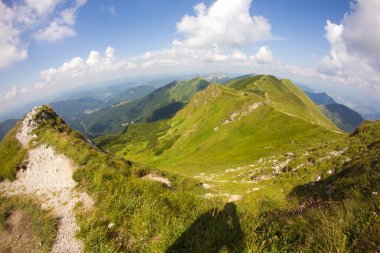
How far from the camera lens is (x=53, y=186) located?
14.6 metres

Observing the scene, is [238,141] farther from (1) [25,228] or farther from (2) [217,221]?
(2) [217,221]

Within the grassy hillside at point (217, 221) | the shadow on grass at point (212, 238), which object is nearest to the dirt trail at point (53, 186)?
the grassy hillside at point (217, 221)

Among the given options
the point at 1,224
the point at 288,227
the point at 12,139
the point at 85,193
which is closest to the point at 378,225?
the point at 288,227

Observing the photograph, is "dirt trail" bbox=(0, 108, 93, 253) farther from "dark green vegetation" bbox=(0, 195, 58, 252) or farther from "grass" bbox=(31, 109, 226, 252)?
"grass" bbox=(31, 109, 226, 252)

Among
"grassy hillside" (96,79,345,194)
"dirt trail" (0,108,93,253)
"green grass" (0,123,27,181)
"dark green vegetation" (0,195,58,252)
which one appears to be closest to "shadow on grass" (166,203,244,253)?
"dirt trail" (0,108,93,253)

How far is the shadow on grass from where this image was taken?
5.01 m

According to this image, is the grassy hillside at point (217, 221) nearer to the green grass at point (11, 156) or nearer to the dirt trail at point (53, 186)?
the dirt trail at point (53, 186)

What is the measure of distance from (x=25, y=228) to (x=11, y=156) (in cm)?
1352

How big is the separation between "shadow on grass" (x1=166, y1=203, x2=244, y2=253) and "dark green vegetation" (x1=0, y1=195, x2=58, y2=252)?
548 cm

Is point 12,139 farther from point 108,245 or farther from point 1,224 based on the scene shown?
point 108,245

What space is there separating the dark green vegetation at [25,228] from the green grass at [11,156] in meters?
5.83

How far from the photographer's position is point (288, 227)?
538 cm

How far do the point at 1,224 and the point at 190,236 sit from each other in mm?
9465

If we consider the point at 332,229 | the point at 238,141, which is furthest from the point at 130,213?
the point at 238,141
